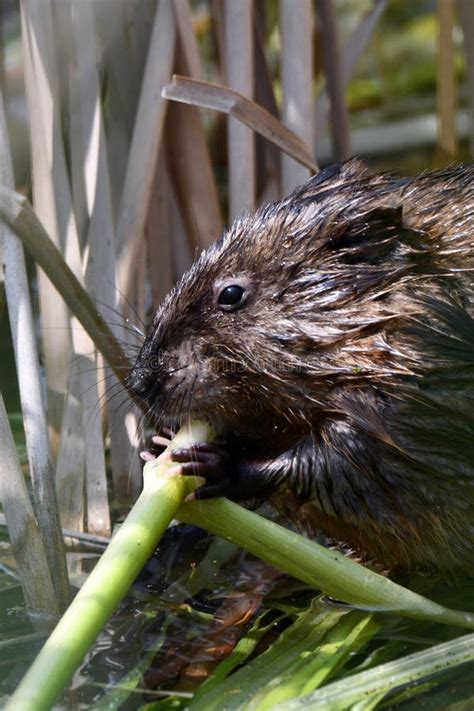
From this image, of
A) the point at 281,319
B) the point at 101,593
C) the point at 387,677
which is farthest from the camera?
the point at 281,319

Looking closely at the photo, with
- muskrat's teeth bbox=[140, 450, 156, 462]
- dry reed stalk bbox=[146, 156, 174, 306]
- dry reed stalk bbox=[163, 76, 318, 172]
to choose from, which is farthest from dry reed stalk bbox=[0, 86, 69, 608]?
dry reed stalk bbox=[146, 156, 174, 306]

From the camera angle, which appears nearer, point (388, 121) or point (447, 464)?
point (447, 464)

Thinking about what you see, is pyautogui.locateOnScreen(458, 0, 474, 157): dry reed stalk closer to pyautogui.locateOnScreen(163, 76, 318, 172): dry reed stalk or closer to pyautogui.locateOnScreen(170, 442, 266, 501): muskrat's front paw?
pyautogui.locateOnScreen(163, 76, 318, 172): dry reed stalk

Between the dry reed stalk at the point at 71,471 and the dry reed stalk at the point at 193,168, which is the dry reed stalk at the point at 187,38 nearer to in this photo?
the dry reed stalk at the point at 193,168

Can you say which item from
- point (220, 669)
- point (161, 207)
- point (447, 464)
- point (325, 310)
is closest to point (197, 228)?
point (161, 207)

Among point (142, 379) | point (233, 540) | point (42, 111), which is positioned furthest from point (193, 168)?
point (233, 540)

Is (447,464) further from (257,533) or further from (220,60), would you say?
(220,60)

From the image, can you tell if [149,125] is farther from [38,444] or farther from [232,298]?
[38,444]

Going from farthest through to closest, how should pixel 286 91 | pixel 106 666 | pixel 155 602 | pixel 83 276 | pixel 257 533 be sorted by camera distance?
1. pixel 286 91
2. pixel 83 276
3. pixel 155 602
4. pixel 106 666
5. pixel 257 533
